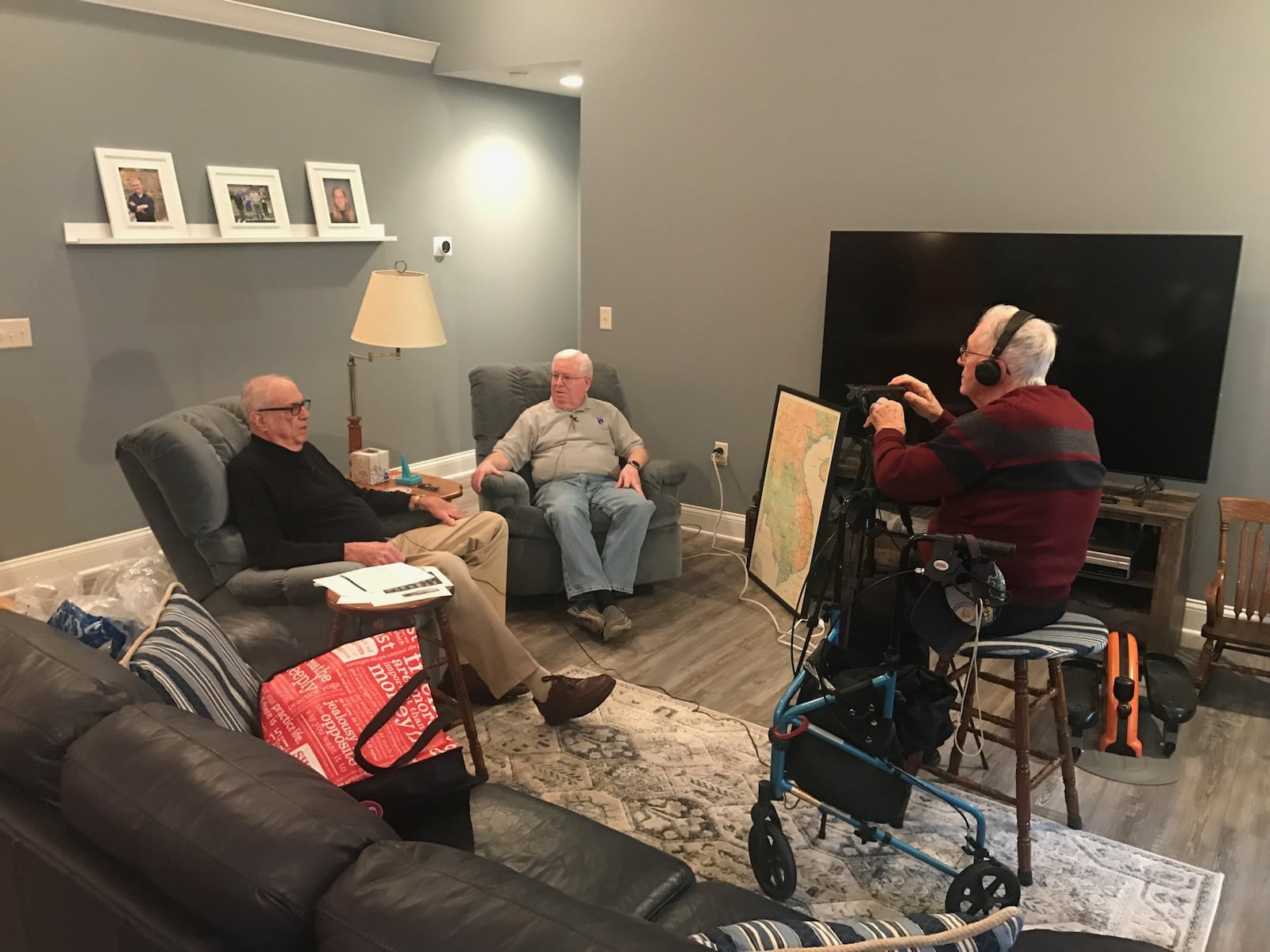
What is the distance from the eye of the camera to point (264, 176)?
4625 mm

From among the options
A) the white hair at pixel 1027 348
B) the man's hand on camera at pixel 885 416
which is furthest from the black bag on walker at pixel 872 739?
the white hair at pixel 1027 348

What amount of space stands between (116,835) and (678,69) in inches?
162

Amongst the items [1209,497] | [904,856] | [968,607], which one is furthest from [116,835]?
[1209,497]

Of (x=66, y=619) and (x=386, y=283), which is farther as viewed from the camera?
→ (x=386, y=283)

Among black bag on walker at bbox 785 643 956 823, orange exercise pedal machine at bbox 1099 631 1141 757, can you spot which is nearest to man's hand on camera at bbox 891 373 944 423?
black bag on walker at bbox 785 643 956 823

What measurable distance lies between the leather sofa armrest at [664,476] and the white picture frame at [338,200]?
213cm

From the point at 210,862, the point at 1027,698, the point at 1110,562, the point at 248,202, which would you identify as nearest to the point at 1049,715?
the point at 1110,562

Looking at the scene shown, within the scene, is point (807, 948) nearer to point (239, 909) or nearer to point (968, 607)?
point (239, 909)

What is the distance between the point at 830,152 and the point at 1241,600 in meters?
2.33

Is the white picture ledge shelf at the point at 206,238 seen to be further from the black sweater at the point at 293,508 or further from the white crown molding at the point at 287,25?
the black sweater at the point at 293,508

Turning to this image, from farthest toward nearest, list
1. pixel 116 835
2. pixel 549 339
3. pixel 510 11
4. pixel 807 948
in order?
1. pixel 549 339
2. pixel 510 11
3. pixel 116 835
4. pixel 807 948

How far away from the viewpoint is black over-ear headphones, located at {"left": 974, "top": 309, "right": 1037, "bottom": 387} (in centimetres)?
240

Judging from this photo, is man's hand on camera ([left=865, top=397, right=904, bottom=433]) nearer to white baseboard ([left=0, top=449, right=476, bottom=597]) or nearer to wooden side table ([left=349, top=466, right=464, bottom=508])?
wooden side table ([left=349, top=466, right=464, bottom=508])

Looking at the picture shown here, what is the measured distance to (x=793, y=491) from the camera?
3.84 meters
